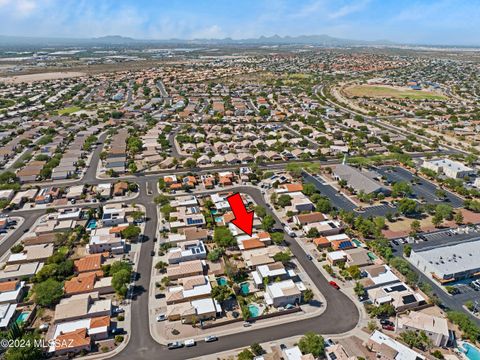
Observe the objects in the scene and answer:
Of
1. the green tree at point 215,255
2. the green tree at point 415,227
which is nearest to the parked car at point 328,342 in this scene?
the green tree at point 215,255

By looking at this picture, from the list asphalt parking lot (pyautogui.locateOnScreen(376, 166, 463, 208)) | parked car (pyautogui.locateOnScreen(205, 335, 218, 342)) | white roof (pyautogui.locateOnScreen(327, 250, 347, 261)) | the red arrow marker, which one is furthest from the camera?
asphalt parking lot (pyautogui.locateOnScreen(376, 166, 463, 208))

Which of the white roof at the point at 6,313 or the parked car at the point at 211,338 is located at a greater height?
the white roof at the point at 6,313

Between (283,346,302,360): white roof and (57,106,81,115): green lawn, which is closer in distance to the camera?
(283,346,302,360): white roof

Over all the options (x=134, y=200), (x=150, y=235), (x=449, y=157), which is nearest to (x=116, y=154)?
(x=134, y=200)

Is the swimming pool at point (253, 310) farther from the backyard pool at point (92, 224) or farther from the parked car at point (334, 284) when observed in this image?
the backyard pool at point (92, 224)

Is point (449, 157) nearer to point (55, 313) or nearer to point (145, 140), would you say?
point (145, 140)

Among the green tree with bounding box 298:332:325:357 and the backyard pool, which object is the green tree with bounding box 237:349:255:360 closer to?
the green tree with bounding box 298:332:325:357

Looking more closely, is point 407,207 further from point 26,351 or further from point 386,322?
point 26,351

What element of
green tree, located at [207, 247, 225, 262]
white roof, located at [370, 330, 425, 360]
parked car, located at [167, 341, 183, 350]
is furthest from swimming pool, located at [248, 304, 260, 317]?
white roof, located at [370, 330, 425, 360]

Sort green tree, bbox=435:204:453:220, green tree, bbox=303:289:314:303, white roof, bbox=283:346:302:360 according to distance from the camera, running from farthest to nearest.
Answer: green tree, bbox=435:204:453:220, green tree, bbox=303:289:314:303, white roof, bbox=283:346:302:360
